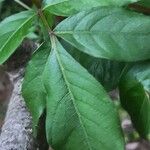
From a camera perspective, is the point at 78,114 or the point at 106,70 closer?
the point at 78,114

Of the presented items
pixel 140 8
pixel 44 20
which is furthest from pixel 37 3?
pixel 140 8

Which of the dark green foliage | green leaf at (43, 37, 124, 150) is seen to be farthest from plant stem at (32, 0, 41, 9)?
green leaf at (43, 37, 124, 150)

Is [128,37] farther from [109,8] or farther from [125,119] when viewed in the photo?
[125,119]

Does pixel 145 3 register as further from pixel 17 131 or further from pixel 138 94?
pixel 17 131

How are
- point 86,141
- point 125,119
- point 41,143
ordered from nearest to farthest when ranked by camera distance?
point 86,141, point 41,143, point 125,119

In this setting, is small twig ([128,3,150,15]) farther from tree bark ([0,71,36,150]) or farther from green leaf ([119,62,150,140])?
tree bark ([0,71,36,150])

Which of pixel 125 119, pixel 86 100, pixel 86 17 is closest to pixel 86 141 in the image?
pixel 86 100
